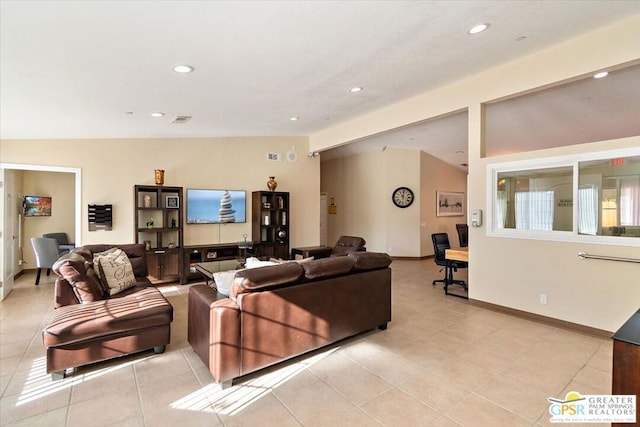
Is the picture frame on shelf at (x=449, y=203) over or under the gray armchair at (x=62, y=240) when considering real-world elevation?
over

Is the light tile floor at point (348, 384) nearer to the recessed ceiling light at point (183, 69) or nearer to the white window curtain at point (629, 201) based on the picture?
the white window curtain at point (629, 201)

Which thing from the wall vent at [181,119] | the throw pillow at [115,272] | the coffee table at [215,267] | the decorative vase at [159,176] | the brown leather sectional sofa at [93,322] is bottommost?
the brown leather sectional sofa at [93,322]

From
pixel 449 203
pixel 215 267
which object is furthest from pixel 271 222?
pixel 449 203

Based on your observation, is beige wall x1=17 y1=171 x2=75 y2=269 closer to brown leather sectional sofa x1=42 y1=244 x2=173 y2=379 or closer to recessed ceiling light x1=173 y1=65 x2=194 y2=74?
brown leather sectional sofa x1=42 y1=244 x2=173 y2=379

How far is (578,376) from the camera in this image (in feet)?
8.60

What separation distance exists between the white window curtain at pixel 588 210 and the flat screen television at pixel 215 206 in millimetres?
5658

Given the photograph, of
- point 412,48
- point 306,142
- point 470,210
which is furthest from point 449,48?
point 306,142

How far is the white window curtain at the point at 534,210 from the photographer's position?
13.0ft

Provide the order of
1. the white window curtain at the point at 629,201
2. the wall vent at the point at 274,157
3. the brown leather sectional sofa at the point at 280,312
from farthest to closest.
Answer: the wall vent at the point at 274,157 < the white window curtain at the point at 629,201 < the brown leather sectional sofa at the point at 280,312

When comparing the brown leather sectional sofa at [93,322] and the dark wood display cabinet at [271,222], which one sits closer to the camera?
the brown leather sectional sofa at [93,322]

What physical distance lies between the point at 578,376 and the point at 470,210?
2.41 m

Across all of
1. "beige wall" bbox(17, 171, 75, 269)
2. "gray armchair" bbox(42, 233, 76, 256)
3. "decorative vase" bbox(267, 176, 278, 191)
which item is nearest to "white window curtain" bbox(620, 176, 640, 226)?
"decorative vase" bbox(267, 176, 278, 191)

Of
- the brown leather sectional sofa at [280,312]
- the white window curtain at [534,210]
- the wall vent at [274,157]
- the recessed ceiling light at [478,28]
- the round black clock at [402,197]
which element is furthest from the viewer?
the round black clock at [402,197]

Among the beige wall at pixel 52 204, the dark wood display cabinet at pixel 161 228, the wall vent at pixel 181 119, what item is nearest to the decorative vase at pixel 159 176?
the dark wood display cabinet at pixel 161 228
